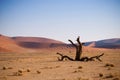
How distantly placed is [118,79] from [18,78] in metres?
6.20

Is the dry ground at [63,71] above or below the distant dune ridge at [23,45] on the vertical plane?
below

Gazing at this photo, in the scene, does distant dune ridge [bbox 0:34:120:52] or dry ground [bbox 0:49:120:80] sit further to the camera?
distant dune ridge [bbox 0:34:120:52]

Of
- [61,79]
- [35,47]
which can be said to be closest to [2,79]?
[61,79]

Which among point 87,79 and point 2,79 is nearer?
point 87,79

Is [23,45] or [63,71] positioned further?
[23,45]

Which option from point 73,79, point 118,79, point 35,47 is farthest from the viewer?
point 35,47

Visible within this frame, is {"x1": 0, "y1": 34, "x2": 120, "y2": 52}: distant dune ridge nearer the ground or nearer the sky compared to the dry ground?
nearer the sky

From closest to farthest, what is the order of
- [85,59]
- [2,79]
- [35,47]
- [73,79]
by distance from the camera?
[73,79]
[2,79]
[85,59]
[35,47]

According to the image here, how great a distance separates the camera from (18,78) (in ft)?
47.3

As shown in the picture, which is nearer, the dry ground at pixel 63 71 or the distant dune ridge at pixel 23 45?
the dry ground at pixel 63 71

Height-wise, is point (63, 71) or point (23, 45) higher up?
point (23, 45)

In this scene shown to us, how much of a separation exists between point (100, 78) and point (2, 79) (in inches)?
239

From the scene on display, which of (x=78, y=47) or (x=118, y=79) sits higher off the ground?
(x=78, y=47)

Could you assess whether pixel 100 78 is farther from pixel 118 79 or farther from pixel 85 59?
pixel 85 59
